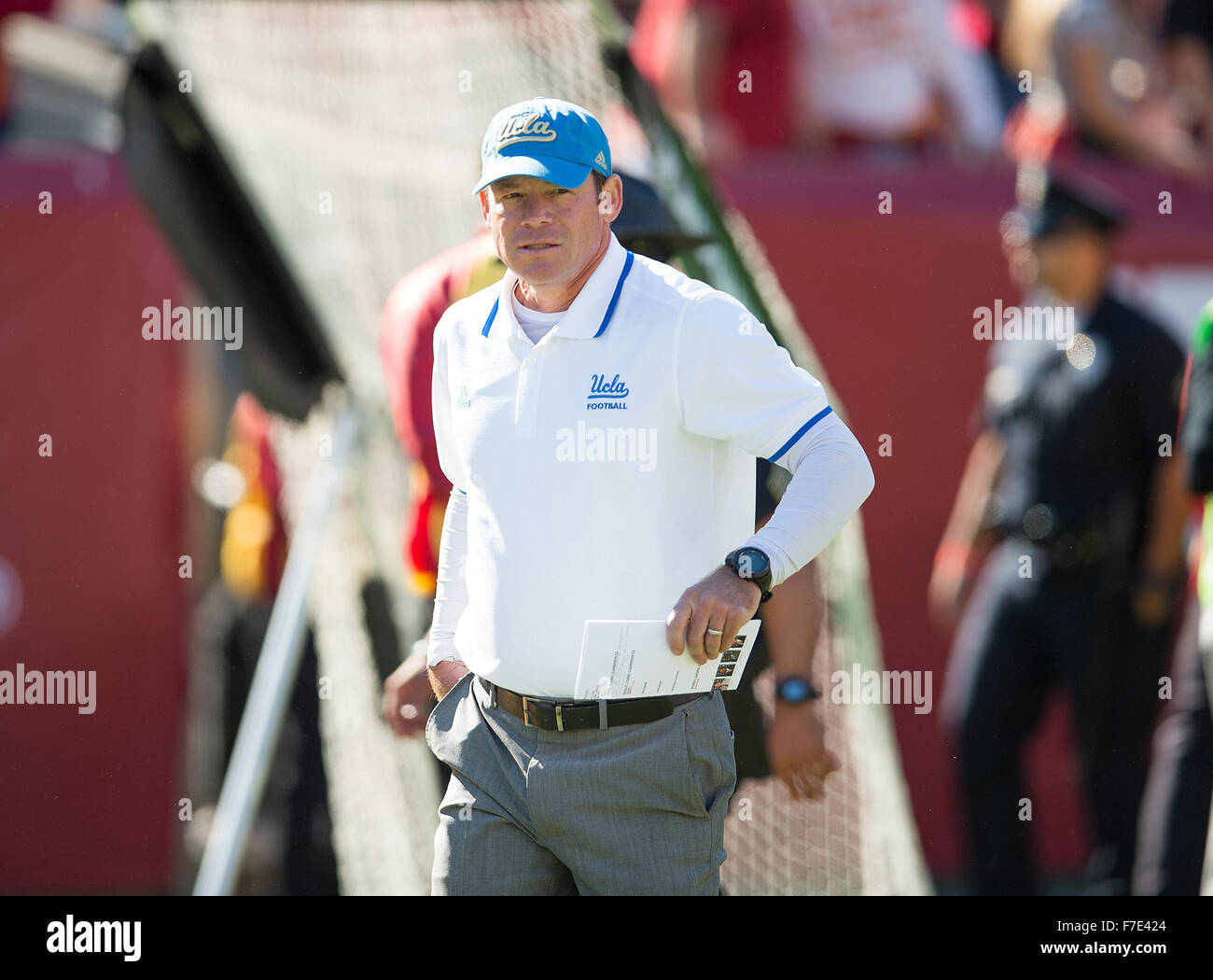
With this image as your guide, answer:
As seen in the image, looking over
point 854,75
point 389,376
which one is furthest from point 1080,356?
point 389,376

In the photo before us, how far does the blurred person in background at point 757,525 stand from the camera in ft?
11.4

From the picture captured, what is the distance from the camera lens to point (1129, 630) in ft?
17.6

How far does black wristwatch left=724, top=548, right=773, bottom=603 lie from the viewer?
2857mm

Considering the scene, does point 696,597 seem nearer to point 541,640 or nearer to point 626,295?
point 541,640

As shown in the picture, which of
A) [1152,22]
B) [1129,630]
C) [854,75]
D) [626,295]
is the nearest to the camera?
[626,295]

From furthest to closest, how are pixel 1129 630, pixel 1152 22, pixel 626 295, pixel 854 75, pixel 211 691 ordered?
pixel 1152 22
pixel 854 75
pixel 211 691
pixel 1129 630
pixel 626 295

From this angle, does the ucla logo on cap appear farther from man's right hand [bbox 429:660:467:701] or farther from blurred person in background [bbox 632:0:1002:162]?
blurred person in background [bbox 632:0:1002:162]

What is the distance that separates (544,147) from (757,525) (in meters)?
1.03

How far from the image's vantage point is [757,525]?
3713 millimetres

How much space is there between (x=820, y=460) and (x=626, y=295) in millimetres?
418

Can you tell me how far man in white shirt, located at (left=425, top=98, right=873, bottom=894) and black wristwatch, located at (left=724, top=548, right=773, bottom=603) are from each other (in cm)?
7

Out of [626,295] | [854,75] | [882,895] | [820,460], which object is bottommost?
[882,895]

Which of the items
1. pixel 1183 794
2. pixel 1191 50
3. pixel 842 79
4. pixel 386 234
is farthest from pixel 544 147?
pixel 1191 50

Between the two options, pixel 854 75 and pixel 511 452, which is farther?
pixel 854 75
